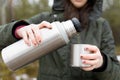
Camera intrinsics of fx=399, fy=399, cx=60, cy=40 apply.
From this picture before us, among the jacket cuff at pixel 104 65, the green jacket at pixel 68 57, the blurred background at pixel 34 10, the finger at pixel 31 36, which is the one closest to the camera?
the finger at pixel 31 36

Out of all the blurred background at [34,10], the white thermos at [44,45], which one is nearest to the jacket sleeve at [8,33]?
the white thermos at [44,45]

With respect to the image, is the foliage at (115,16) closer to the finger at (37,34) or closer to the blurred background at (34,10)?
the blurred background at (34,10)

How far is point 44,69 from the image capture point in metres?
1.79

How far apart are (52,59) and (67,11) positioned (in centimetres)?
23

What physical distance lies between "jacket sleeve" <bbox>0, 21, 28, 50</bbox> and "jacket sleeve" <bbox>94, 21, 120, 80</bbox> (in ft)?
1.20

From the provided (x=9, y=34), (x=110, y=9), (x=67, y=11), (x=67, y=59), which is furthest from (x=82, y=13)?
(x=110, y=9)

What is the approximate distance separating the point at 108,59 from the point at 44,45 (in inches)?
12.1

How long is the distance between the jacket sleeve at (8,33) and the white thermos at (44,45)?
14cm

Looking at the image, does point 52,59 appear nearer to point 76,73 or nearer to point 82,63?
point 76,73

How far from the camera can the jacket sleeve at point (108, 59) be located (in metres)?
1.66

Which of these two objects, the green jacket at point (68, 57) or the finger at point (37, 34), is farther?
the green jacket at point (68, 57)

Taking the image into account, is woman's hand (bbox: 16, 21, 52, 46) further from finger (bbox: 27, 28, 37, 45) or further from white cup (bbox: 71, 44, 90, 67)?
white cup (bbox: 71, 44, 90, 67)

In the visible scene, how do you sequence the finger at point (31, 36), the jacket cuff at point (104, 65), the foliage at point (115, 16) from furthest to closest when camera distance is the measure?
the foliage at point (115, 16), the jacket cuff at point (104, 65), the finger at point (31, 36)

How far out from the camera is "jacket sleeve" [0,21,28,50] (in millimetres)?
1631
